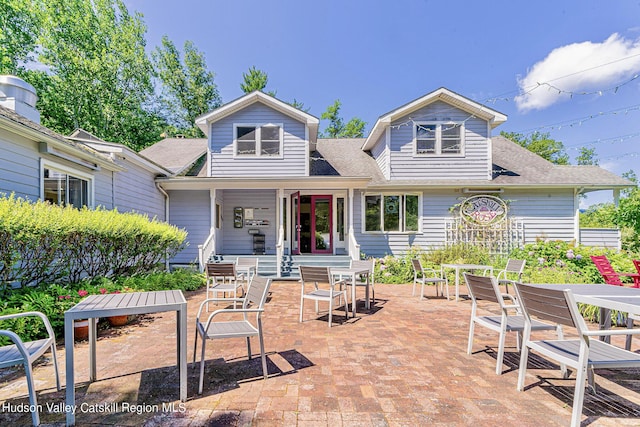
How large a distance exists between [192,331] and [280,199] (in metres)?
6.18

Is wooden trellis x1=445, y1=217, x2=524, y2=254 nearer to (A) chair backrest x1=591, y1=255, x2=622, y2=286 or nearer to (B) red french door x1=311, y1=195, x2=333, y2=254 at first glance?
(A) chair backrest x1=591, y1=255, x2=622, y2=286

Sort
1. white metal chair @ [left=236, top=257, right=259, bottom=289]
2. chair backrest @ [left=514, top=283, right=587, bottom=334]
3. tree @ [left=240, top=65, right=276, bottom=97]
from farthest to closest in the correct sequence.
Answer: tree @ [left=240, top=65, right=276, bottom=97] < white metal chair @ [left=236, top=257, right=259, bottom=289] < chair backrest @ [left=514, top=283, right=587, bottom=334]

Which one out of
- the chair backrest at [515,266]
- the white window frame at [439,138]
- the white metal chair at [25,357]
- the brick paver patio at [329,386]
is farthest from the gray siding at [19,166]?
the white window frame at [439,138]

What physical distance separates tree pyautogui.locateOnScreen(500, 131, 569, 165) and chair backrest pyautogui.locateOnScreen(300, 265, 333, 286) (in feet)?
102

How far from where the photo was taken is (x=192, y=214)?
11211 millimetres

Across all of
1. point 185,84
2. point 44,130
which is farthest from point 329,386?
point 185,84

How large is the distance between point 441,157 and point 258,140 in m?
6.84

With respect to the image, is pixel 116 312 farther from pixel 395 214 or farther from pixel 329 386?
pixel 395 214

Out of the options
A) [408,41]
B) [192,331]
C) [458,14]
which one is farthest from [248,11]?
[192,331]

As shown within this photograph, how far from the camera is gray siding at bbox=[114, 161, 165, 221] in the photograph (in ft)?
27.9

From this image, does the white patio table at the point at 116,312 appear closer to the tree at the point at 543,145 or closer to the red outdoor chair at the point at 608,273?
the red outdoor chair at the point at 608,273

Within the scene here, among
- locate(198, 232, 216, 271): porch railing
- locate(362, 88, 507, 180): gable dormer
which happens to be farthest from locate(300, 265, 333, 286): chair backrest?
locate(362, 88, 507, 180): gable dormer

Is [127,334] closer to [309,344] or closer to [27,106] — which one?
[309,344]

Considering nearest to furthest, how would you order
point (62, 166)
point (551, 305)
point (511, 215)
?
point (551, 305) → point (62, 166) → point (511, 215)
